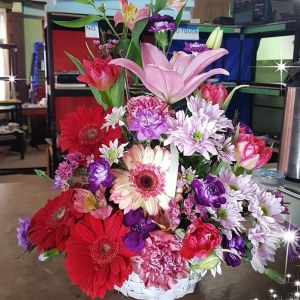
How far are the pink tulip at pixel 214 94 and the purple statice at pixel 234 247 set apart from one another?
0.66 feet

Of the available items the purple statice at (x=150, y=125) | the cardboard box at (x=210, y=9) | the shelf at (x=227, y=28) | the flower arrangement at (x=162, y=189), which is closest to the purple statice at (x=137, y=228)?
the flower arrangement at (x=162, y=189)

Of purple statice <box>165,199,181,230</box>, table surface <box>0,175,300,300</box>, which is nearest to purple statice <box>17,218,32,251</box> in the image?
table surface <box>0,175,300,300</box>

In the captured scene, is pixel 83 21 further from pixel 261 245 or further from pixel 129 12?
pixel 261 245

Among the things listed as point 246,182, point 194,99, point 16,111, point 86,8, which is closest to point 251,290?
point 246,182

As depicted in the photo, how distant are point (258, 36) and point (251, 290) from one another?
261 cm

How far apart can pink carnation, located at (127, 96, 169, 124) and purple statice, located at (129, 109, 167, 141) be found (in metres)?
0.01

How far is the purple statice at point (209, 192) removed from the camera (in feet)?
1.59

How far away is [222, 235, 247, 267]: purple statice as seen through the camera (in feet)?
1.68

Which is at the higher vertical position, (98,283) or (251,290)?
(98,283)

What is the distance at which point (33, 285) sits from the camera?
0.69m

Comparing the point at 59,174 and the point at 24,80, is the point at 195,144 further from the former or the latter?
the point at 24,80

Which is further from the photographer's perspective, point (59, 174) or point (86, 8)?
point (86, 8)

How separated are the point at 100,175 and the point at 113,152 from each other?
40 millimetres

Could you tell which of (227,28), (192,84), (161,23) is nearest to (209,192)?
(192,84)
